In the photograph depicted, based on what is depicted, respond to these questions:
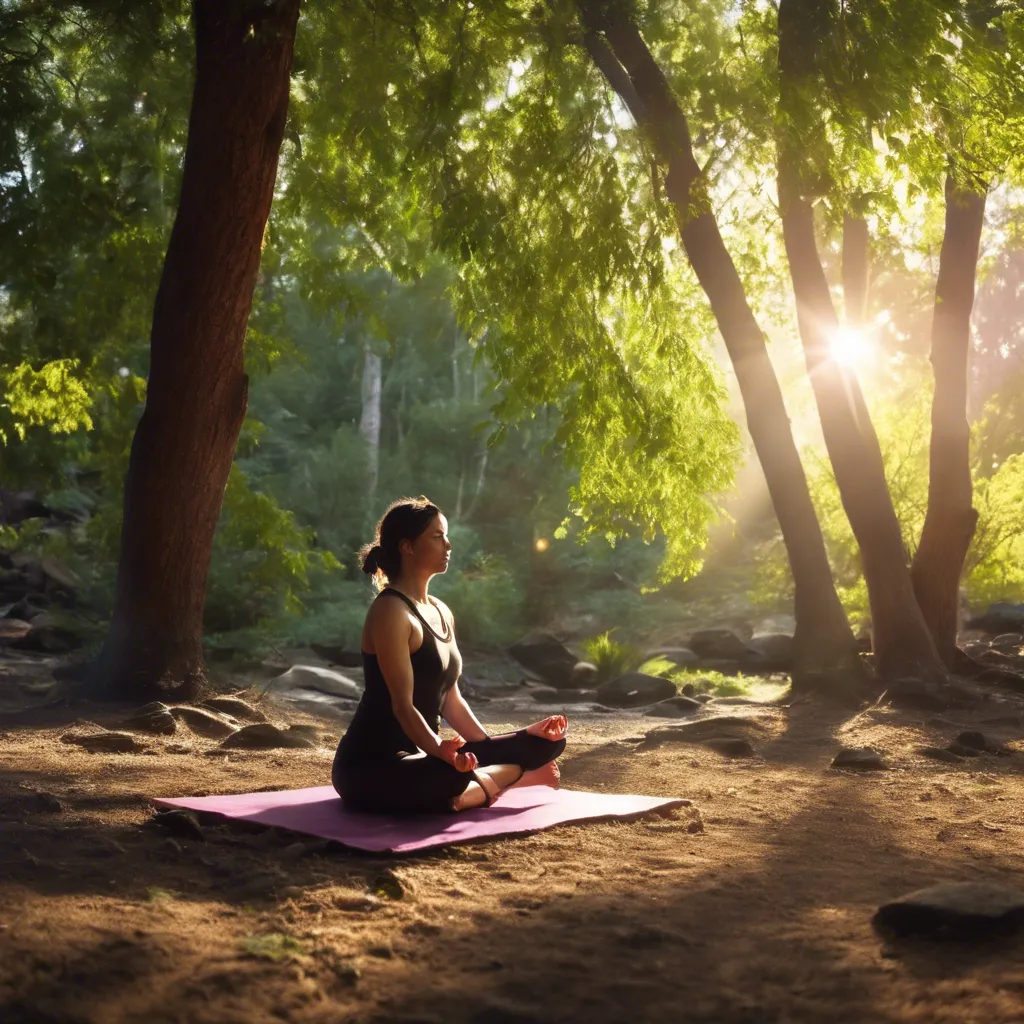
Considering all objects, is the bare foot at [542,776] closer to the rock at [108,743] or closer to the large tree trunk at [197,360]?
the rock at [108,743]

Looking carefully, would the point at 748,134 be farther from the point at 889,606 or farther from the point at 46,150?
the point at 46,150

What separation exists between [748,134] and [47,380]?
7.22 m

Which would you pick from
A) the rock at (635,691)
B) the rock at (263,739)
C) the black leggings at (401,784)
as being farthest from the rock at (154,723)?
the rock at (635,691)

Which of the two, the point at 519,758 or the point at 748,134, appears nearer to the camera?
the point at 519,758

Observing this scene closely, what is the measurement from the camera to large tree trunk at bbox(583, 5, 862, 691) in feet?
38.4

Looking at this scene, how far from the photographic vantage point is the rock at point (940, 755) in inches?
312

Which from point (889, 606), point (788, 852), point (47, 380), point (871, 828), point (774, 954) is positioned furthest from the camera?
point (47, 380)

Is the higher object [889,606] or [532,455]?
[532,455]

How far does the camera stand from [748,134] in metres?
10.9

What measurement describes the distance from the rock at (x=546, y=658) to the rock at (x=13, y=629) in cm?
711

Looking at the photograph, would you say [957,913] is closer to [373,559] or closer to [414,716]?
[414,716]

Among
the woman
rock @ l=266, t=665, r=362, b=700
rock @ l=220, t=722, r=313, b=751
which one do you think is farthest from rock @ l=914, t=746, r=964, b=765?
rock @ l=266, t=665, r=362, b=700

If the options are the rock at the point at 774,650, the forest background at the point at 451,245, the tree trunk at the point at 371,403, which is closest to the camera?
the forest background at the point at 451,245

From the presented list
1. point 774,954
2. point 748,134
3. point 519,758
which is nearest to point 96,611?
point 748,134
